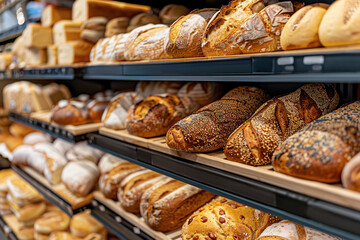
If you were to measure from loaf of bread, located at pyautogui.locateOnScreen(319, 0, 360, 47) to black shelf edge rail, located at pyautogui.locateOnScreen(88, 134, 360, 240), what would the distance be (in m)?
0.40

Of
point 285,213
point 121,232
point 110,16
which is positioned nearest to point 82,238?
point 121,232

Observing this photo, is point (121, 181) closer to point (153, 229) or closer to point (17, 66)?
point (153, 229)

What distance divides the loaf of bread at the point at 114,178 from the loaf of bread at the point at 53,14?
1.49m

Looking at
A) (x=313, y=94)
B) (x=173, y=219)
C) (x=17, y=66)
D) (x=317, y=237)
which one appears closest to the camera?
(x=317, y=237)

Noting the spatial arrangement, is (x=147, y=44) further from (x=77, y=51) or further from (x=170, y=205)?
(x=77, y=51)

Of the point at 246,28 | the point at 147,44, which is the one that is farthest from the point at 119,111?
the point at 246,28

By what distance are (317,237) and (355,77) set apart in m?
0.56

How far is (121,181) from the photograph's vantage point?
175 cm

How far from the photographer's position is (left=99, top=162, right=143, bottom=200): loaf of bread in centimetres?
176

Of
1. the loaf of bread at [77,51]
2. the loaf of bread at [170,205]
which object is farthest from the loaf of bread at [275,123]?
the loaf of bread at [77,51]

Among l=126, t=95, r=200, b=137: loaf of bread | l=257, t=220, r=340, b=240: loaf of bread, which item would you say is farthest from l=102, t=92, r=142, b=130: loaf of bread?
l=257, t=220, r=340, b=240: loaf of bread

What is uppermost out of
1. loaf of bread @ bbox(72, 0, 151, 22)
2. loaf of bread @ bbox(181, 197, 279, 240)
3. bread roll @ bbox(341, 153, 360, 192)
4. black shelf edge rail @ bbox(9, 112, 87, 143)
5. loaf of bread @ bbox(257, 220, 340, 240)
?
loaf of bread @ bbox(72, 0, 151, 22)

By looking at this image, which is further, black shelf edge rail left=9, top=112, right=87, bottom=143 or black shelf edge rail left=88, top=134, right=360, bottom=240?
black shelf edge rail left=9, top=112, right=87, bottom=143

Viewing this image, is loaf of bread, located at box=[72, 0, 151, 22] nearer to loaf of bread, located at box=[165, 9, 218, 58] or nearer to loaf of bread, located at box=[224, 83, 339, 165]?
loaf of bread, located at box=[165, 9, 218, 58]
